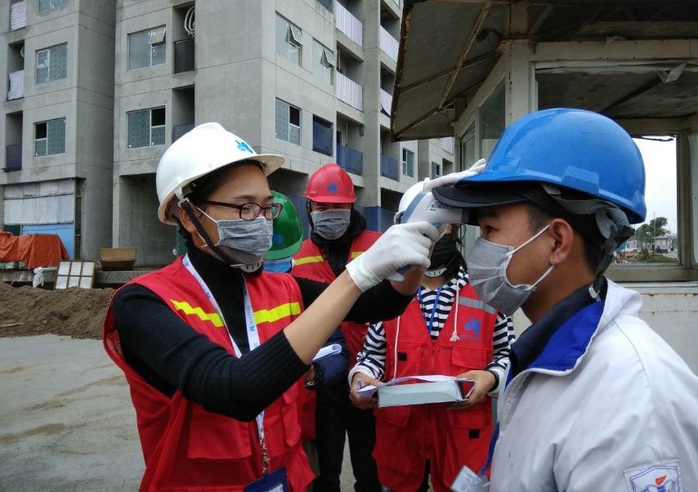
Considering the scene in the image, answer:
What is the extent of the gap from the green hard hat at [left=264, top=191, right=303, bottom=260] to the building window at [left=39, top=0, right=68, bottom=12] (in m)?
20.0

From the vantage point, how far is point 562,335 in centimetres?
110

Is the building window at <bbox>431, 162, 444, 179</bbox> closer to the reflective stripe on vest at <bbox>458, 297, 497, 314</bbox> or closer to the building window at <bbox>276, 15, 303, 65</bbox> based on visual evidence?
the building window at <bbox>276, 15, 303, 65</bbox>

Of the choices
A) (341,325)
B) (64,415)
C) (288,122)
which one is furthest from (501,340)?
(288,122)

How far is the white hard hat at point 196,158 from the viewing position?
5.42 ft

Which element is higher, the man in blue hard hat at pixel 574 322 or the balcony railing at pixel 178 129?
the balcony railing at pixel 178 129

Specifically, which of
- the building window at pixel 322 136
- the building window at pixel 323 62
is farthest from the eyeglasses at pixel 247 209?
the building window at pixel 323 62

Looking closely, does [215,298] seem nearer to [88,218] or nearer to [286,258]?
[286,258]

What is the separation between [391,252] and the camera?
4.66ft

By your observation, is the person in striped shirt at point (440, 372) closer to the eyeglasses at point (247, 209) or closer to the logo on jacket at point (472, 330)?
the logo on jacket at point (472, 330)

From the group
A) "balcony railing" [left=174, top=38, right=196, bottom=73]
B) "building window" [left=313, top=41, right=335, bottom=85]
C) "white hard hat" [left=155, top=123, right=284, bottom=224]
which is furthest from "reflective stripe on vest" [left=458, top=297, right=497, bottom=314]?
"building window" [left=313, top=41, right=335, bottom=85]

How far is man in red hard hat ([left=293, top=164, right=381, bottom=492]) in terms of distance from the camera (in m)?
2.99

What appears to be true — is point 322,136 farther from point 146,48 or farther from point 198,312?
point 198,312

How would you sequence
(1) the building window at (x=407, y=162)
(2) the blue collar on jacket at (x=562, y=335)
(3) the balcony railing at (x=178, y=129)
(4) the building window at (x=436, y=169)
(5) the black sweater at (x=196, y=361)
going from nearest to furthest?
(2) the blue collar on jacket at (x=562, y=335), (5) the black sweater at (x=196, y=361), (3) the balcony railing at (x=178, y=129), (1) the building window at (x=407, y=162), (4) the building window at (x=436, y=169)

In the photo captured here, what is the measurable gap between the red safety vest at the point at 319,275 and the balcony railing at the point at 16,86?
71.1 ft
